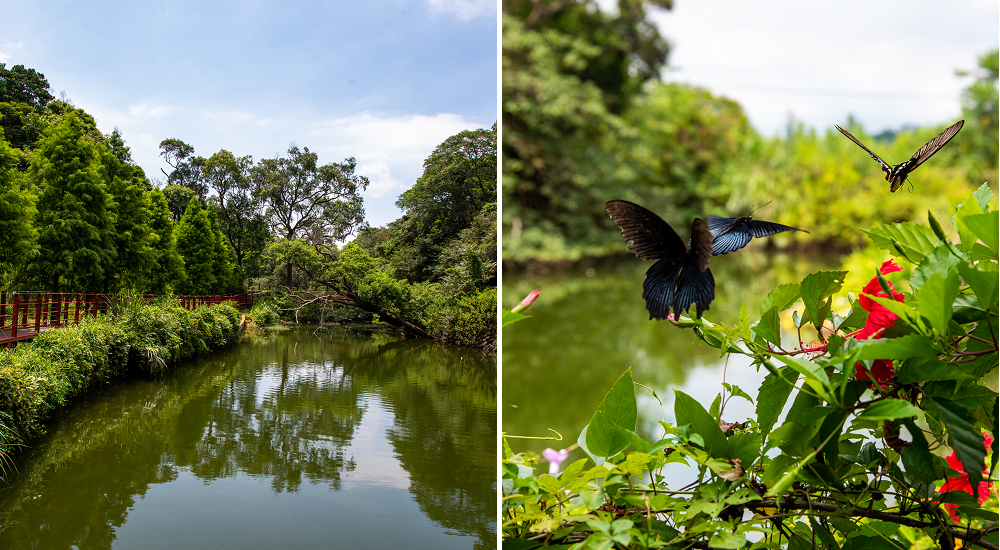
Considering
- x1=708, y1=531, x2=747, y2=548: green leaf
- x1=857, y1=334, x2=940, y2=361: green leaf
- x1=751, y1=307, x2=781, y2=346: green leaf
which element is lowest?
x1=708, y1=531, x2=747, y2=548: green leaf

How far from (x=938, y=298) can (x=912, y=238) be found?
0.09 meters

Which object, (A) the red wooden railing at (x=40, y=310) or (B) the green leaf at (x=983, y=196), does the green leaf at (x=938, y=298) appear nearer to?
(B) the green leaf at (x=983, y=196)

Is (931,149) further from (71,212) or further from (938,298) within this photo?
(71,212)

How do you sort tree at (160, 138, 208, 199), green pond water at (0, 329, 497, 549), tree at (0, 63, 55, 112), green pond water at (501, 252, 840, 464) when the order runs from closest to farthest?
green pond water at (501, 252, 840, 464)
green pond water at (0, 329, 497, 549)
tree at (0, 63, 55, 112)
tree at (160, 138, 208, 199)

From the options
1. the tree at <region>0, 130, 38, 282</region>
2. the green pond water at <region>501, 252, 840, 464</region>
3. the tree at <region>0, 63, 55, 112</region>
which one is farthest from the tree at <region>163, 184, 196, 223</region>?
the green pond water at <region>501, 252, 840, 464</region>

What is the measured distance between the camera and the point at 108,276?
6.94 m

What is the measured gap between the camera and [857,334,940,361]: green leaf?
0.20 meters

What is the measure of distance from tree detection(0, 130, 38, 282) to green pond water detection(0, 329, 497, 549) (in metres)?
1.67

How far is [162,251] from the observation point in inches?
328

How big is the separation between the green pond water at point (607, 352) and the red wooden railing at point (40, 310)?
166 inches

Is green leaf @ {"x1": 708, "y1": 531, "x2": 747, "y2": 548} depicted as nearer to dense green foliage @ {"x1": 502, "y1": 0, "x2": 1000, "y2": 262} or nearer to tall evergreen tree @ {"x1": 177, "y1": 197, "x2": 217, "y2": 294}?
dense green foliage @ {"x1": 502, "y1": 0, "x2": 1000, "y2": 262}

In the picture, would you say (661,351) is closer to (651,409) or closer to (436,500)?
(651,409)

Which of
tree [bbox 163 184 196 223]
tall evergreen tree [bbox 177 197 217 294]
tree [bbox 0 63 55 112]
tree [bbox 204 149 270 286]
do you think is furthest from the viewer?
tree [bbox 204 149 270 286]

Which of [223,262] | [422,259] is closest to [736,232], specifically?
[223,262]
